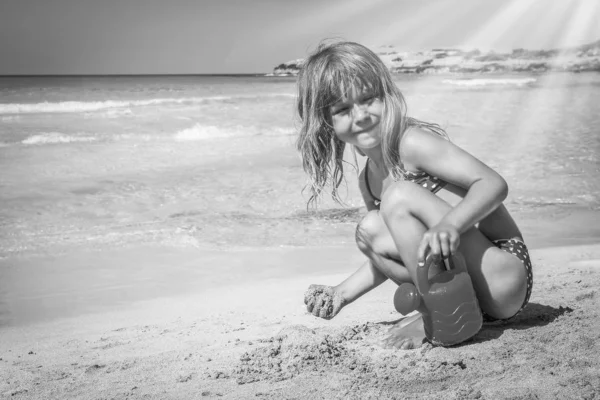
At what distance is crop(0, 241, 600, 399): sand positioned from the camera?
1.79m

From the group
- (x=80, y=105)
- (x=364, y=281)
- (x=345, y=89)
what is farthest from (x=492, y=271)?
(x=80, y=105)

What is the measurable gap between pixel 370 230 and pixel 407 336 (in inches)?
16.0

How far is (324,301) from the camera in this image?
2490 mm

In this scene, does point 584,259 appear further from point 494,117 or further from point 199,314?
point 494,117

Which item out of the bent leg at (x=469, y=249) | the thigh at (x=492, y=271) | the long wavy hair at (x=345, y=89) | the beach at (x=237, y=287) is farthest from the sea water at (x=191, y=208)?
the thigh at (x=492, y=271)

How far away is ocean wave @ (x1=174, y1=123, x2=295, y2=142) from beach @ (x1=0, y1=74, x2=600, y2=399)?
128 inches

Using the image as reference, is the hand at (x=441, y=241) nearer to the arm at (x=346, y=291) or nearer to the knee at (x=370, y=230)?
the knee at (x=370, y=230)

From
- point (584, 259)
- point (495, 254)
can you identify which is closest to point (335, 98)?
point (495, 254)

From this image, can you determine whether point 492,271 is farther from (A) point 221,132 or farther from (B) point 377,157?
(A) point 221,132

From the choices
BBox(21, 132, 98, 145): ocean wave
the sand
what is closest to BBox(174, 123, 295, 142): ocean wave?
BBox(21, 132, 98, 145): ocean wave

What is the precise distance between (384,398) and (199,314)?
4.76ft

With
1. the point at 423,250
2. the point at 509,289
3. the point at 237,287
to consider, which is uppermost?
the point at 423,250

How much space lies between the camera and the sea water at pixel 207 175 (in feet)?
16.1

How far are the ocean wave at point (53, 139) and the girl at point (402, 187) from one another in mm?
10747
